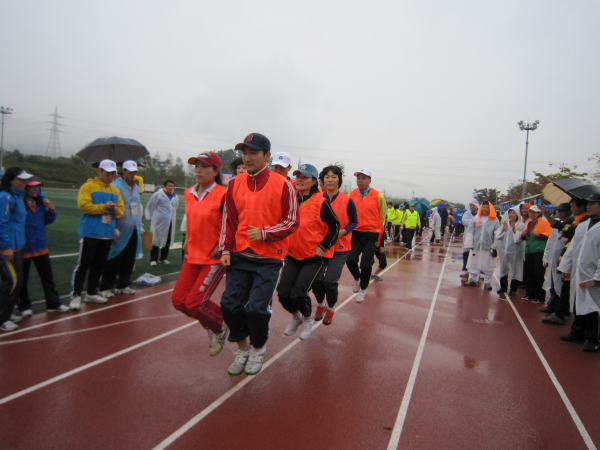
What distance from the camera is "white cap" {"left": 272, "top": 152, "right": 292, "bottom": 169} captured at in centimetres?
432

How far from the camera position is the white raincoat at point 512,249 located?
8.23 meters

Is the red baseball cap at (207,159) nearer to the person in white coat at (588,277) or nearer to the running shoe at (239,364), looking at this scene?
the running shoe at (239,364)

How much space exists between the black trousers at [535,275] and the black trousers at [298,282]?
5970 millimetres

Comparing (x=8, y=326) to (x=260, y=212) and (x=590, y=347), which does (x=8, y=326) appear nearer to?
(x=260, y=212)

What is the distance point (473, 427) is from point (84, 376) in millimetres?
3669

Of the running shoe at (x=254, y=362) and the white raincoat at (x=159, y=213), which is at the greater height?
the white raincoat at (x=159, y=213)

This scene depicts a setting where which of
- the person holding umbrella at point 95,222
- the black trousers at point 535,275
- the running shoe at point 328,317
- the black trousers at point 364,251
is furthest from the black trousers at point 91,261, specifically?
the black trousers at point 535,275

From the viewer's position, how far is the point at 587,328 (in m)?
5.25

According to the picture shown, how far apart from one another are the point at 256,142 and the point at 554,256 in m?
6.44

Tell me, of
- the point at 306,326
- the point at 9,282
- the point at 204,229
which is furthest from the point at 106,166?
the point at 306,326

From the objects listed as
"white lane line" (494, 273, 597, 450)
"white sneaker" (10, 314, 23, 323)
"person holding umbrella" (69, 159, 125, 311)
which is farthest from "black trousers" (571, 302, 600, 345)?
"white sneaker" (10, 314, 23, 323)

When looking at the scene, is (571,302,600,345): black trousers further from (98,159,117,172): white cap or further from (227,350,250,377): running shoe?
(98,159,117,172): white cap

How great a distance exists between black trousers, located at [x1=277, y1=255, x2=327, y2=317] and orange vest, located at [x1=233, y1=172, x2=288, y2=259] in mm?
814

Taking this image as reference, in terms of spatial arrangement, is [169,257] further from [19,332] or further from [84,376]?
[84,376]
